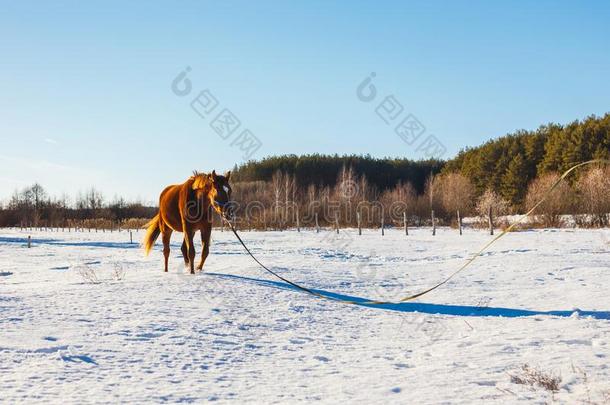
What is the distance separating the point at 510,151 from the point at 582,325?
64275mm

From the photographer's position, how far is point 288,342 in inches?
231

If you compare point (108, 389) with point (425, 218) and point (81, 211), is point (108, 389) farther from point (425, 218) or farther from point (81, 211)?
point (81, 211)

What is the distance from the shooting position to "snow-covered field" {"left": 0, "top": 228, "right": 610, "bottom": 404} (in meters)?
4.05

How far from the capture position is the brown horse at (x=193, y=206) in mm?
8594

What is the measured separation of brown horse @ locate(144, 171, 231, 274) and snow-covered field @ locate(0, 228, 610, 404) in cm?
78

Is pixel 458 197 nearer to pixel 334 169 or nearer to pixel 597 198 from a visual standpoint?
pixel 597 198

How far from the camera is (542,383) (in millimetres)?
4051

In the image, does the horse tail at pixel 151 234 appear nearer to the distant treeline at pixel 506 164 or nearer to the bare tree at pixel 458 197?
the distant treeline at pixel 506 164

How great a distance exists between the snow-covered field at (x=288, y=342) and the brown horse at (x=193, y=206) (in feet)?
2.56

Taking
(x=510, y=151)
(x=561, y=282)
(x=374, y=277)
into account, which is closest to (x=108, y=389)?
A: (x=374, y=277)

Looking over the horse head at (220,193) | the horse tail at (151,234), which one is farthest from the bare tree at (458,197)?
the horse head at (220,193)

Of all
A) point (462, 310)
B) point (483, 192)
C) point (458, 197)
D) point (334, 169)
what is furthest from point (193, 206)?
point (334, 169)

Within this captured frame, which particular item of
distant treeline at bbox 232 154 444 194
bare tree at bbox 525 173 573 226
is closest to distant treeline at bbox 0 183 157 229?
distant treeline at bbox 232 154 444 194

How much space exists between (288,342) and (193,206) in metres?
4.34
